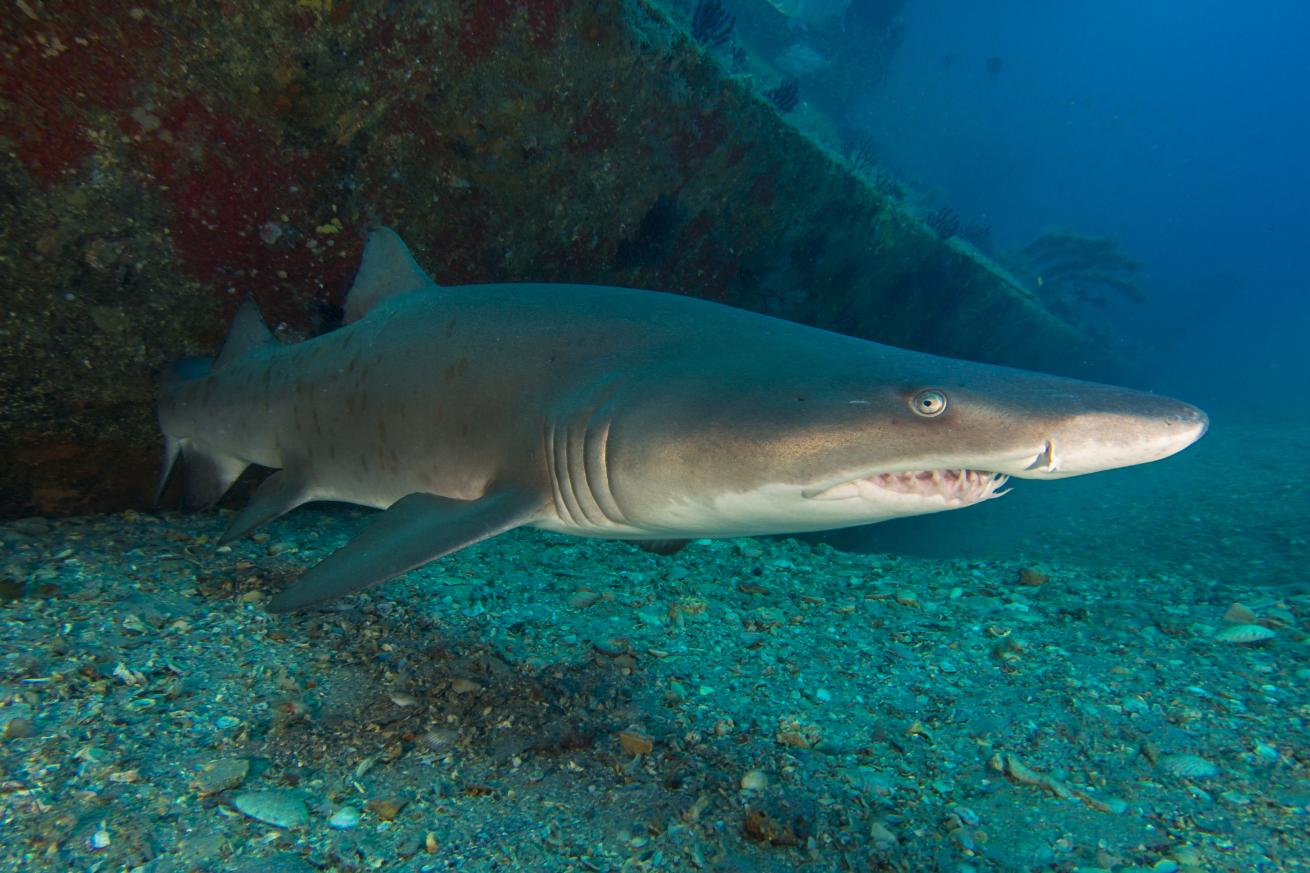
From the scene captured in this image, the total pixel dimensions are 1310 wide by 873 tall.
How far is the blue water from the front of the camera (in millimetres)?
44344

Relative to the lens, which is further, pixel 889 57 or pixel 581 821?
pixel 889 57

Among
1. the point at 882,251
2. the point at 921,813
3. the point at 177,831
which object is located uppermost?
the point at 882,251

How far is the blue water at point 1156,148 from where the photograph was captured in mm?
44344

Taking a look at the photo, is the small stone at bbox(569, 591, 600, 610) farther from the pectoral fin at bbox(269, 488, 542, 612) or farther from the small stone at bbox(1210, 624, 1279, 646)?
the small stone at bbox(1210, 624, 1279, 646)

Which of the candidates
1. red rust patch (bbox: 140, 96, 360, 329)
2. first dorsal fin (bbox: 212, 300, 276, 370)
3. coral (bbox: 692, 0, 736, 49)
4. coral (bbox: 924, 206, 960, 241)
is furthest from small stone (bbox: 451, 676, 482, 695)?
coral (bbox: 924, 206, 960, 241)

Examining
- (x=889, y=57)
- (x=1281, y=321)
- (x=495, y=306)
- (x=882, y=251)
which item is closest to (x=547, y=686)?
(x=495, y=306)

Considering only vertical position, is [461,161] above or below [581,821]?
above

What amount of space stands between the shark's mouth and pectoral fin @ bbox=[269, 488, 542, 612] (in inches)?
47.9

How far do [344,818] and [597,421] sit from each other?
1.51 m

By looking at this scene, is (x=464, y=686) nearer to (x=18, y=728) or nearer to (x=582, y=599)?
(x=582, y=599)

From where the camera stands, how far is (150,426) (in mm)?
3984

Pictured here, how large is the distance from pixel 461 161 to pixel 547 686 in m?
3.15

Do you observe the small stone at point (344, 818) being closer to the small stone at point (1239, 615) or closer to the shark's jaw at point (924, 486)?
the shark's jaw at point (924, 486)

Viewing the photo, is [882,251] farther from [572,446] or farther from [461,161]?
[572,446]
